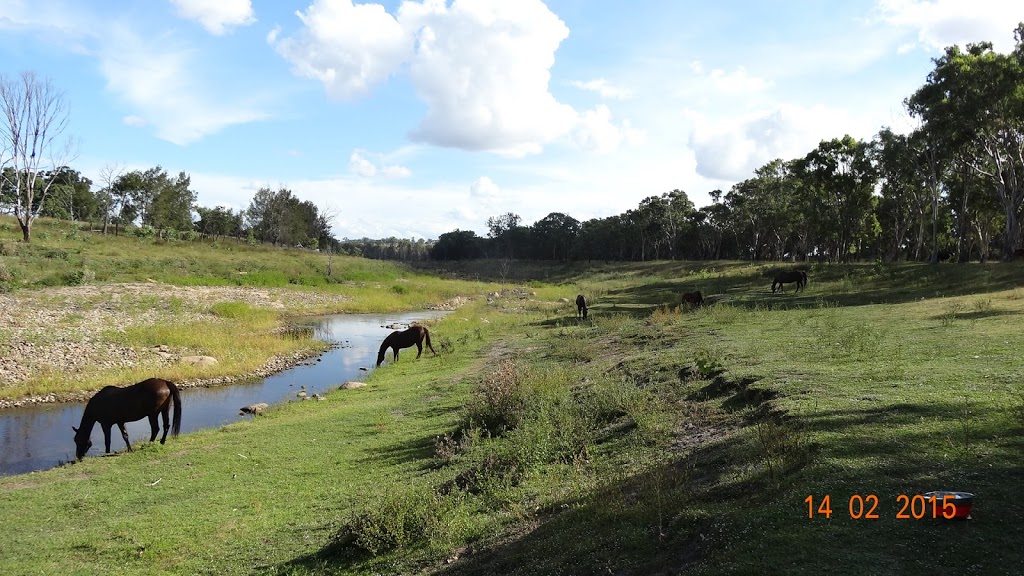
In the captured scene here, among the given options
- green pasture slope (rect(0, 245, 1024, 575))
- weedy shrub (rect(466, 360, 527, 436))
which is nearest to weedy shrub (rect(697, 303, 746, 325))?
green pasture slope (rect(0, 245, 1024, 575))

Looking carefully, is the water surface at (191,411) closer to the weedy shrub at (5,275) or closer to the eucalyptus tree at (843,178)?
the weedy shrub at (5,275)

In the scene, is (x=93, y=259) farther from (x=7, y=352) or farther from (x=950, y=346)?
(x=950, y=346)

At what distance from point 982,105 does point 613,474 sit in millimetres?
35999

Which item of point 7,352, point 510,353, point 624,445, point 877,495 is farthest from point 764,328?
point 7,352

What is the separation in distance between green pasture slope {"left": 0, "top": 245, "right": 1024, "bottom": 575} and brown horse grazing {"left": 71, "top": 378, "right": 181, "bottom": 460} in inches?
38.5

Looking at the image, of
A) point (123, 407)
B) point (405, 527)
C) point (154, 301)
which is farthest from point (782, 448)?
point (154, 301)

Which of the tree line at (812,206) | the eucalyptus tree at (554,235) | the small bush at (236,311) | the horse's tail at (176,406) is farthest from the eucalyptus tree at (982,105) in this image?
the eucalyptus tree at (554,235)

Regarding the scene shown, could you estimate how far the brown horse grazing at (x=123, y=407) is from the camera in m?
13.4

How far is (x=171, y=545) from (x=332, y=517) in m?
2.33

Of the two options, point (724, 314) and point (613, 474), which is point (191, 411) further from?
point (724, 314)

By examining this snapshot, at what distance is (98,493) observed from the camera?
1060cm

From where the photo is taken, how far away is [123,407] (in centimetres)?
1385

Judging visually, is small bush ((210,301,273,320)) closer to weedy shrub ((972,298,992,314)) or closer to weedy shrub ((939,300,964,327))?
weedy shrub ((939,300,964,327))

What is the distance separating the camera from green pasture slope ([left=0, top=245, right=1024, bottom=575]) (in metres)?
5.16
